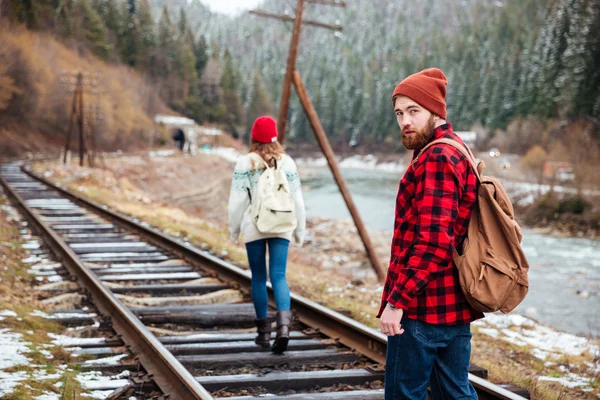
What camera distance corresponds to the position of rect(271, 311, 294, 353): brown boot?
5.09 metres

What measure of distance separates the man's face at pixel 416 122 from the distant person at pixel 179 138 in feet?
303

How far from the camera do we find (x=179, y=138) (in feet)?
321

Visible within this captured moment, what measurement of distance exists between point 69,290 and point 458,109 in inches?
4339

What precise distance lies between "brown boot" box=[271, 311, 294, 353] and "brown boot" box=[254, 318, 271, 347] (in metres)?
0.21

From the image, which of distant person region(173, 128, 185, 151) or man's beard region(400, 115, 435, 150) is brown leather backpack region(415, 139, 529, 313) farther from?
distant person region(173, 128, 185, 151)

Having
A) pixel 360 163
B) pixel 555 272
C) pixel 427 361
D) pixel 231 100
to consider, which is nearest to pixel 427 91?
pixel 427 361

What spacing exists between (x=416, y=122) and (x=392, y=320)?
81 centimetres

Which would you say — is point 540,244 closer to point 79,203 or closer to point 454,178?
point 79,203

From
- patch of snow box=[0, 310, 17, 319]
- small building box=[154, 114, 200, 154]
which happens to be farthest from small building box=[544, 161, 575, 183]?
small building box=[154, 114, 200, 154]

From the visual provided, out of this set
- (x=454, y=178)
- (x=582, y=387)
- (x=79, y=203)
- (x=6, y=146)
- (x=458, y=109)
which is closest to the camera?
(x=454, y=178)

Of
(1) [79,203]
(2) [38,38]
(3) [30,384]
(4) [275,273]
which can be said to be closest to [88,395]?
(3) [30,384]

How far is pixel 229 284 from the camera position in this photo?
786 cm

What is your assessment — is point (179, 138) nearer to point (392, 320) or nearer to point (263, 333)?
point (263, 333)

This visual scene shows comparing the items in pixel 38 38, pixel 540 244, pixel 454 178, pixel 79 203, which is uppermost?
pixel 38 38
